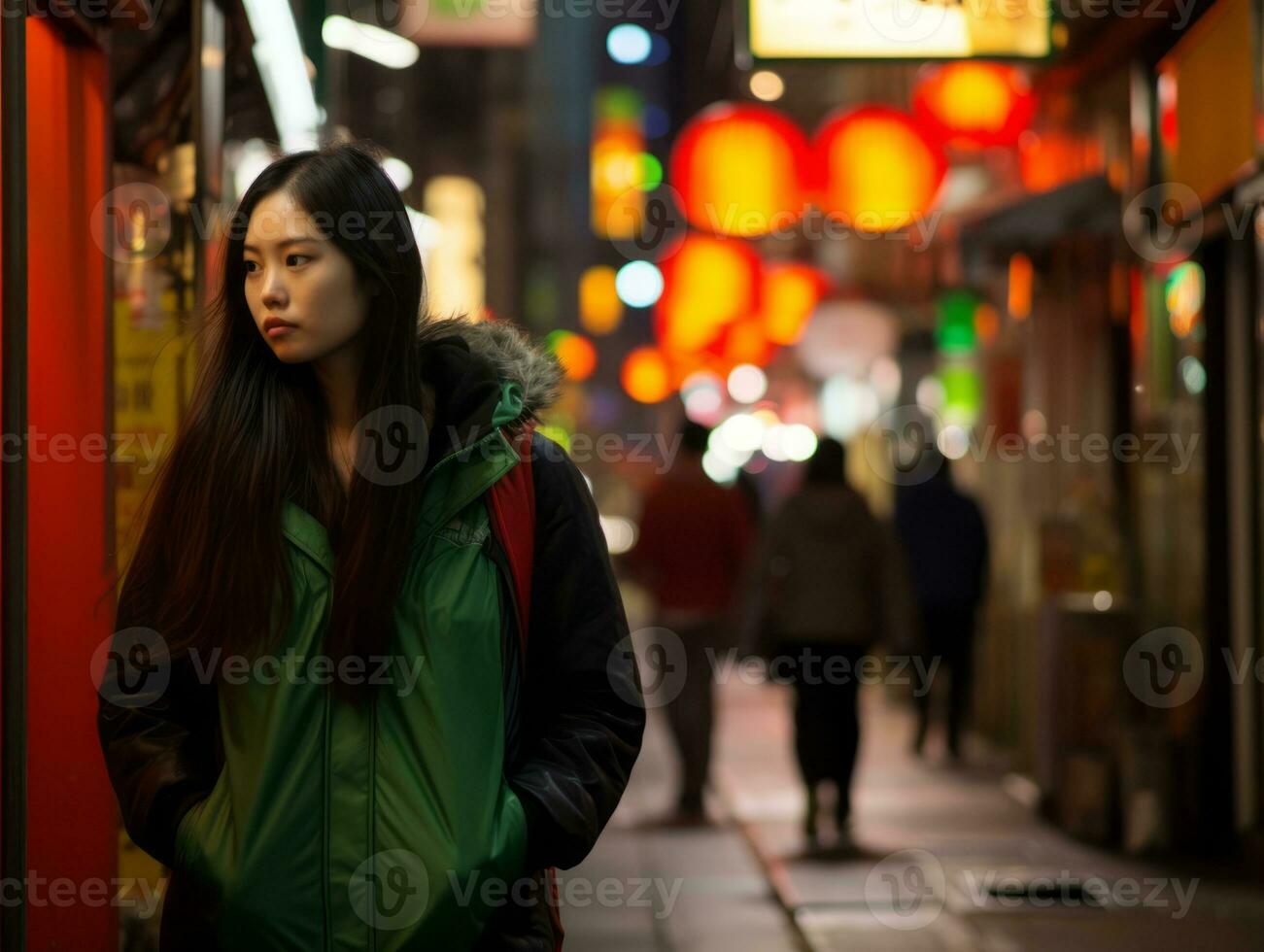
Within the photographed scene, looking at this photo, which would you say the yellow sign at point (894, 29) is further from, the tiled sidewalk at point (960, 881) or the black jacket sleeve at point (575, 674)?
the black jacket sleeve at point (575, 674)

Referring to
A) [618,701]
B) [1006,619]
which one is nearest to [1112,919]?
[618,701]

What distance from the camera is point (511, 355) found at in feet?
9.68

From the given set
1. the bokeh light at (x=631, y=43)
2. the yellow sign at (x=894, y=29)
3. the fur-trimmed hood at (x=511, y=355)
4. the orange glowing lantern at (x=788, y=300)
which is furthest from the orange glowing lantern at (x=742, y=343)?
the fur-trimmed hood at (x=511, y=355)

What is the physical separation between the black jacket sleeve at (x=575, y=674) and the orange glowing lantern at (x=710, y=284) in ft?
43.4

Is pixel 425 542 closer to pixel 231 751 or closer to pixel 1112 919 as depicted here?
pixel 231 751

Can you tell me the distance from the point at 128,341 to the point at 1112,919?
15.5 feet

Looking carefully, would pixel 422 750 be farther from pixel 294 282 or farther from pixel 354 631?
pixel 294 282

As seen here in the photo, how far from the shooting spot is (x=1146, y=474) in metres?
9.94

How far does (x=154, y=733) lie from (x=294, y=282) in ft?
2.39

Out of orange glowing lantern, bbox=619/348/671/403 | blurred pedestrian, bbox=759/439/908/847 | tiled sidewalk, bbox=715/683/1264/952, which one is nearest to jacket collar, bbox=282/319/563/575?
tiled sidewalk, bbox=715/683/1264/952

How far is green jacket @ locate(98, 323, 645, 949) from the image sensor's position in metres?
2.45

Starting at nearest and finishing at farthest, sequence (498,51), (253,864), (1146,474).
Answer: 1. (253,864)
2. (1146,474)
3. (498,51)

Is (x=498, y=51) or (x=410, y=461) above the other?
(x=498, y=51)

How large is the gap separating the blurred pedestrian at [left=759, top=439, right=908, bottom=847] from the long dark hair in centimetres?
684
